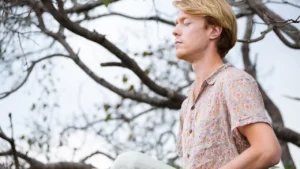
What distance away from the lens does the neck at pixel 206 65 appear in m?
2.63

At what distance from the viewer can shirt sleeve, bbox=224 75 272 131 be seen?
2355mm

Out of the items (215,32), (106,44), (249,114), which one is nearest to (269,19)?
(215,32)

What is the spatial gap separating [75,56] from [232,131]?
541 cm

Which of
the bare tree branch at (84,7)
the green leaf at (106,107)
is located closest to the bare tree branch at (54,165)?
the green leaf at (106,107)

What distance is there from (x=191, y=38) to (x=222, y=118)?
364 mm

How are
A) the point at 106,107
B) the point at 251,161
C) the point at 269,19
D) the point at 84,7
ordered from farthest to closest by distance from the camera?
the point at 106,107, the point at 84,7, the point at 269,19, the point at 251,161

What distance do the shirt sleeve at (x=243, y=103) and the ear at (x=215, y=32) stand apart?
0.26 meters

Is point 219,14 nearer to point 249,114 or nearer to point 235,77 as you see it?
point 235,77

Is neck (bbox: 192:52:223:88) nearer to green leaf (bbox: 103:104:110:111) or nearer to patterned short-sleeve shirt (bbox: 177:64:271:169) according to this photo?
patterned short-sleeve shirt (bbox: 177:64:271:169)

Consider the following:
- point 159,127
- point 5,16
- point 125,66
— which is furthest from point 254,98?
point 159,127

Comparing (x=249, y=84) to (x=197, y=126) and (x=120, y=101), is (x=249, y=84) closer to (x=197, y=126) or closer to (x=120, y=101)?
(x=197, y=126)

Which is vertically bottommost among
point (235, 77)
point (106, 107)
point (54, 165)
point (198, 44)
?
point (54, 165)

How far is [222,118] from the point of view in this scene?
248 centimetres

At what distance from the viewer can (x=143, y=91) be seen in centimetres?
816
